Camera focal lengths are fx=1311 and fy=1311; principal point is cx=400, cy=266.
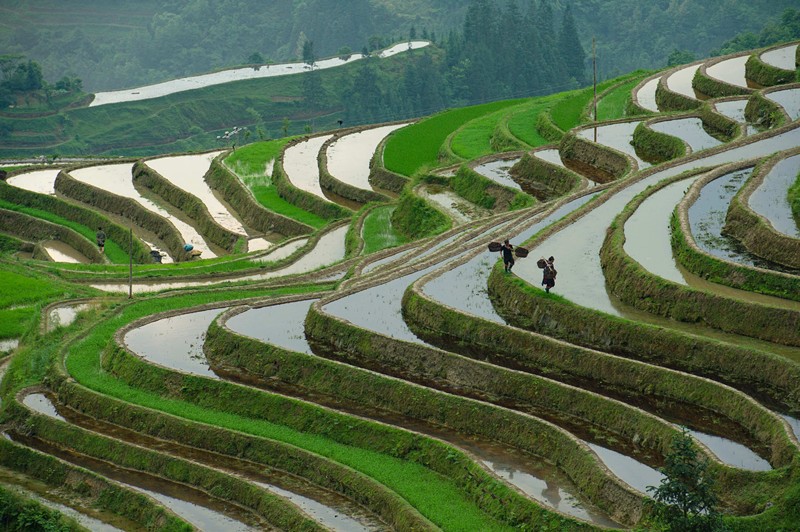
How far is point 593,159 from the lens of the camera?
46.2 meters

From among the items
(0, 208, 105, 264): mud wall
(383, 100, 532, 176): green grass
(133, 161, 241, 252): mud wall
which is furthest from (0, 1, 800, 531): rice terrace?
(383, 100, 532, 176): green grass

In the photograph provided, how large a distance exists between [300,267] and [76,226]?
1957cm

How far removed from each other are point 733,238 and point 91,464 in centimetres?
1518

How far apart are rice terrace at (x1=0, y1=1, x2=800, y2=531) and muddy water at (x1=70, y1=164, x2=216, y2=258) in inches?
150

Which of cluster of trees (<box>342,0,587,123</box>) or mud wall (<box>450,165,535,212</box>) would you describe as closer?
mud wall (<box>450,165,535,212</box>)

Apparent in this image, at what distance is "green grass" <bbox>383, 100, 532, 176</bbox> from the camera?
5709 centimetres

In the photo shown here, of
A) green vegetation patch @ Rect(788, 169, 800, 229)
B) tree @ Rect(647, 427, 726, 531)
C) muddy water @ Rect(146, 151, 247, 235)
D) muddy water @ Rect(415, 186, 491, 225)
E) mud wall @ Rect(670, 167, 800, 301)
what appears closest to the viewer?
tree @ Rect(647, 427, 726, 531)

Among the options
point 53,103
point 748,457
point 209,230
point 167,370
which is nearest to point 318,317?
point 167,370

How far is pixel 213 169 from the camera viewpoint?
64750 millimetres

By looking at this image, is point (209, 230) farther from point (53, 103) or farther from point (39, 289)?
point (53, 103)

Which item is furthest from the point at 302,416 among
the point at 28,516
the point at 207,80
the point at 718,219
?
the point at 207,80

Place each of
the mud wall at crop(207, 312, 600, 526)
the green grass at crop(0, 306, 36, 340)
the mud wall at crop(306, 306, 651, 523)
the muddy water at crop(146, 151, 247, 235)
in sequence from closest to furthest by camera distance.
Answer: the mud wall at crop(306, 306, 651, 523), the mud wall at crop(207, 312, 600, 526), the green grass at crop(0, 306, 36, 340), the muddy water at crop(146, 151, 247, 235)

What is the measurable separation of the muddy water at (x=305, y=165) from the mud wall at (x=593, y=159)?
12.0 metres

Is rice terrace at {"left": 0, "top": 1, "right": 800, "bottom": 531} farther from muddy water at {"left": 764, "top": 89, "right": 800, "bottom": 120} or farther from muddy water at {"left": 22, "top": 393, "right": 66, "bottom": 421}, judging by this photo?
muddy water at {"left": 764, "top": 89, "right": 800, "bottom": 120}
